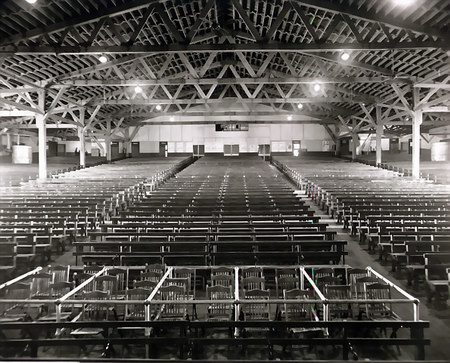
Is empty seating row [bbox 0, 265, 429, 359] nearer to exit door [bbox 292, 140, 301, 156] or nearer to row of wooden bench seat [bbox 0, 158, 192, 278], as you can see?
row of wooden bench seat [bbox 0, 158, 192, 278]

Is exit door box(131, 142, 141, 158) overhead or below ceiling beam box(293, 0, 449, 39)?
below

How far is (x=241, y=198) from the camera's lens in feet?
43.7

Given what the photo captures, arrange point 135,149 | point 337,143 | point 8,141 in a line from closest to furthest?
point 8,141 < point 337,143 < point 135,149

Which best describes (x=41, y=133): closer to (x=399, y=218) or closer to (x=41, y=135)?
(x=41, y=135)

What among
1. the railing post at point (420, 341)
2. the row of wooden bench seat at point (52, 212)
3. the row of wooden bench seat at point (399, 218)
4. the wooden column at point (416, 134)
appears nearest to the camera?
the railing post at point (420, 341)

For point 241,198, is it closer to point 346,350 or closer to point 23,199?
point 23,199

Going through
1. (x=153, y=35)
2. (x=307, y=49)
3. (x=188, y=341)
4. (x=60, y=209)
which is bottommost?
(x=188, y=341)

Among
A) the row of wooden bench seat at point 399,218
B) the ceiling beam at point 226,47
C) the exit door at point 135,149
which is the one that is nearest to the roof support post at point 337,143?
the row of wooden bench seat at point 399,218

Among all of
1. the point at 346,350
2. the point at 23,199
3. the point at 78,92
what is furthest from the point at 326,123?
the point at 346,350

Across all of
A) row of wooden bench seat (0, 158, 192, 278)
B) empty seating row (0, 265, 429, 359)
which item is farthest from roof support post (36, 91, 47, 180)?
empty seating row (0, 265, 429, 359)

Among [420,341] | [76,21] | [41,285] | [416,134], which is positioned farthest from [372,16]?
[416,134]

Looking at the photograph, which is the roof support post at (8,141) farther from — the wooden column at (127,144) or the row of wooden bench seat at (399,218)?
the row of wooden bench seat at (399,218)

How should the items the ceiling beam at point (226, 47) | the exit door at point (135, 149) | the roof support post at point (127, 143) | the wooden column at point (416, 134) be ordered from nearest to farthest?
the ceiling beam at point (226, 47), the wooden column at point (416, 134), the roof support post at point (127, 143), the exit door at point (135, 149)

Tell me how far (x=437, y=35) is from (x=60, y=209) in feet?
40.7
